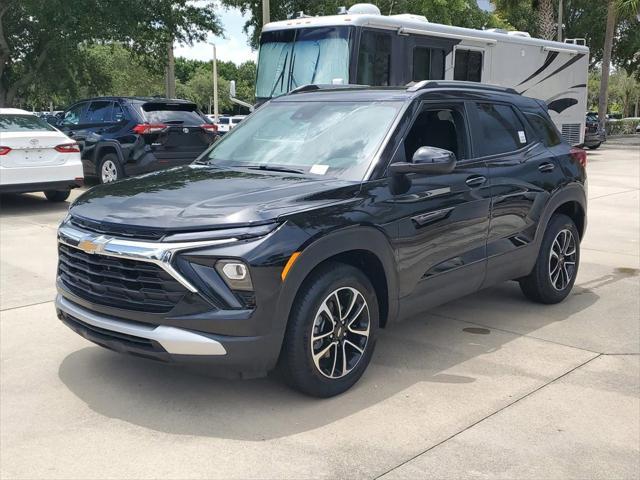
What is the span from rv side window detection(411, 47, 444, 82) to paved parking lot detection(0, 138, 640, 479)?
742 centimetres

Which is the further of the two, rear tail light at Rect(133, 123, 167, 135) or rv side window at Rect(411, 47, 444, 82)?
rear tail light at Rect(133, 123, 167, 135)

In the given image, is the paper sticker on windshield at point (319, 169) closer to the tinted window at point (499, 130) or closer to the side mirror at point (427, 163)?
the side mirror at point (427, 163)

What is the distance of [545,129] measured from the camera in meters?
6.02

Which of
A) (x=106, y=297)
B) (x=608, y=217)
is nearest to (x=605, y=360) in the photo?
(x=106, y=297)

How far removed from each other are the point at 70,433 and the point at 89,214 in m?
1.23

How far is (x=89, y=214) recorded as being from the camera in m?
4.03

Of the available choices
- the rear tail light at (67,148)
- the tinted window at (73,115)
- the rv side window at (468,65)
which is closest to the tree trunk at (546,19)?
the rv side window at (468,65)

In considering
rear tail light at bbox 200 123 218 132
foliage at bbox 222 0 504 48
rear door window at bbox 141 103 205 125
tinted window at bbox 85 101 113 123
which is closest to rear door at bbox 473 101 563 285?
rear tail light at bbox 200 123 218 132

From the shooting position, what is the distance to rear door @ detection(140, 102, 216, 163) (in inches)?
495

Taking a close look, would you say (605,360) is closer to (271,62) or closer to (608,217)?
(608,217)

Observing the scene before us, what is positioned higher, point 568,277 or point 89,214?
point 89,214

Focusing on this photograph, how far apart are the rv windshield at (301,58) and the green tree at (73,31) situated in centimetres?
995

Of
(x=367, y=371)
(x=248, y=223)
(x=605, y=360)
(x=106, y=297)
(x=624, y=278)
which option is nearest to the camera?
(x=248, y=223)

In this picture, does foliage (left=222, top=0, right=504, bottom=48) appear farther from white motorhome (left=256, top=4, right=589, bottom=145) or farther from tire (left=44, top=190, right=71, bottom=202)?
tire (left=44, top=190, right=71, bottom=202)
